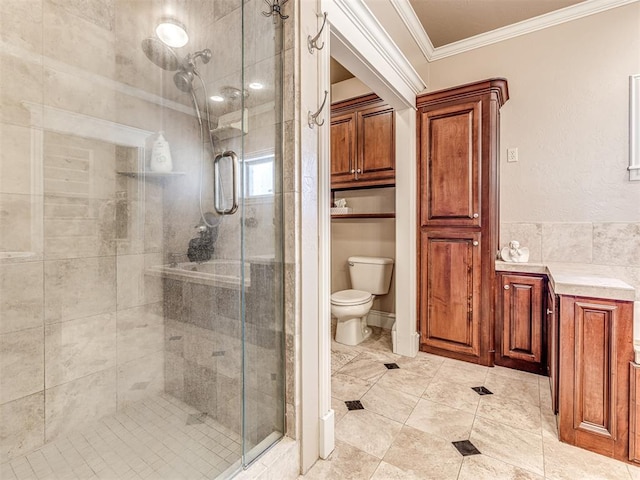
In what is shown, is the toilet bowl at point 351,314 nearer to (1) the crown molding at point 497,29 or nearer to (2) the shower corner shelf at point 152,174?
(2) the shower corner shelf at point 152,174

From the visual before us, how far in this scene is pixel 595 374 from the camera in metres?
1.47

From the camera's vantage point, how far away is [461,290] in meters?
2.43

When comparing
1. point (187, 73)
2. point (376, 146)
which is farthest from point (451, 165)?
point (187, 73)

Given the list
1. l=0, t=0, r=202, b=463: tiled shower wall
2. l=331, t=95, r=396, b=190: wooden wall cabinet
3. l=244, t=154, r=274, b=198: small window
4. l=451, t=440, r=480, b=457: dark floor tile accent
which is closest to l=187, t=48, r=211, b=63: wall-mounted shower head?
l=0, t=0, r=202, b=463: tiled shower wall

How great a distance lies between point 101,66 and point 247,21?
793mm

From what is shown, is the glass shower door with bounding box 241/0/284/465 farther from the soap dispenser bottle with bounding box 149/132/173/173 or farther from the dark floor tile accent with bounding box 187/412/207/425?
the soap dispenser bottle with bounding box 149/132/173/173

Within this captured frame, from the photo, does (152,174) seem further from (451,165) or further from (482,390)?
(482,390)

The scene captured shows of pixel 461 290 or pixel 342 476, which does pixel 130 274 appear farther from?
pixel 461 290

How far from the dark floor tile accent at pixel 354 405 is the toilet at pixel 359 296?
833 millimetres

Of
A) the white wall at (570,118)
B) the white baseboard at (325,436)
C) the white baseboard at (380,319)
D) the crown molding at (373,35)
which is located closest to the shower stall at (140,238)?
the white baseboard at (325,436)

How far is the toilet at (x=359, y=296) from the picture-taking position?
269cm

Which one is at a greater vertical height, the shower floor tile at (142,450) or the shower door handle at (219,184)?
the shower door handle at (219,184)

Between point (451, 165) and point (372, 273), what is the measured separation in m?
1.22

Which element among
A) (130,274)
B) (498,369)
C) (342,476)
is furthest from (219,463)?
(498,369)
